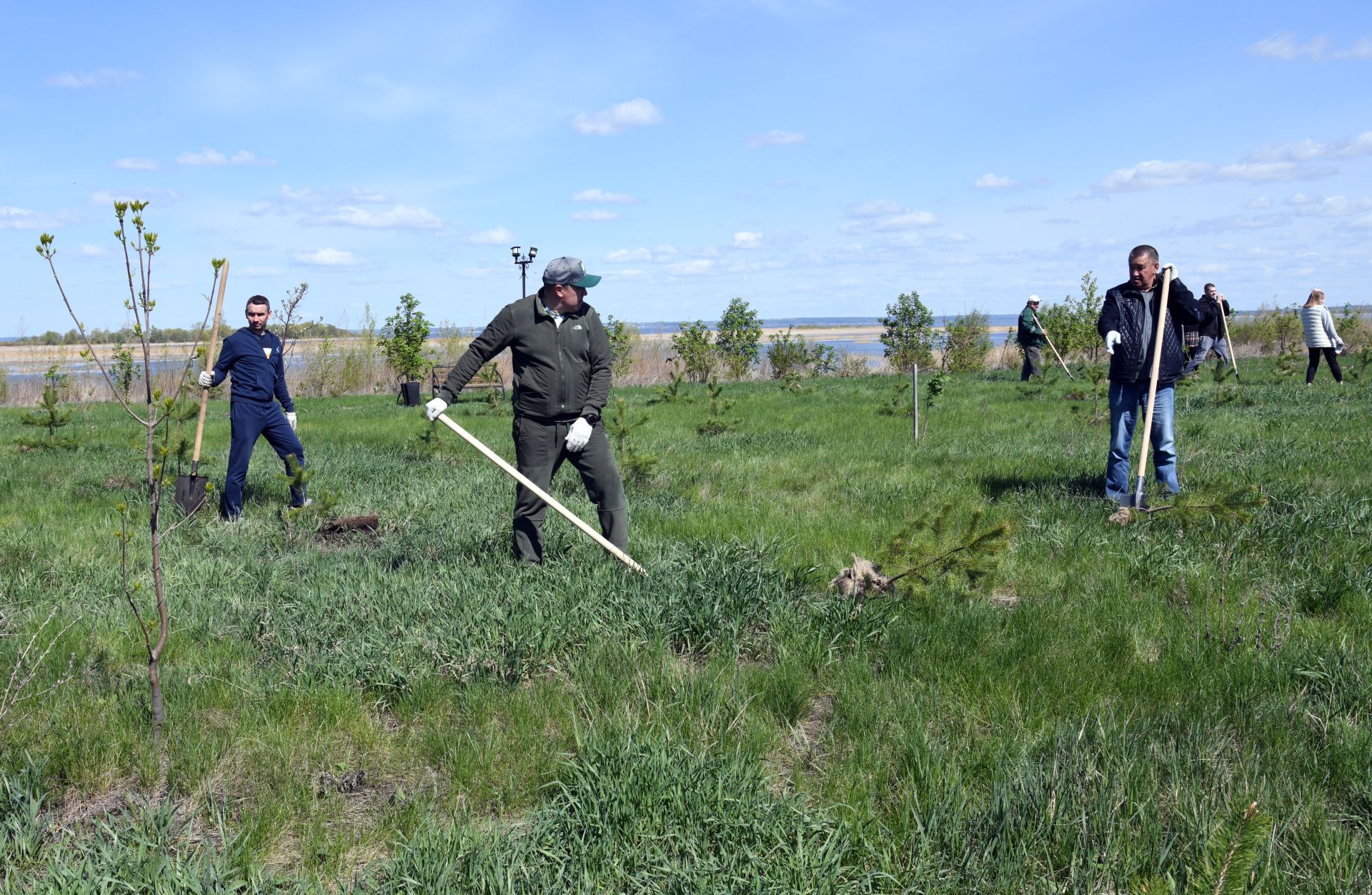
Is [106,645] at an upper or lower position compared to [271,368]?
lower

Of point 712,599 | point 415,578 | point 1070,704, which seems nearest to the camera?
point 1070,704

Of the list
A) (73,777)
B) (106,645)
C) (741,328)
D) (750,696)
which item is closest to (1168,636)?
(750,696)

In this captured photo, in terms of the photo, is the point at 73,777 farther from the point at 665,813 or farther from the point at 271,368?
the point at 271,368

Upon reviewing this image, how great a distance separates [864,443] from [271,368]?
6.61 meters

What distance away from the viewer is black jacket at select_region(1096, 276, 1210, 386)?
6.75 m

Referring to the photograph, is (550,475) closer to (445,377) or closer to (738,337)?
(445,377)

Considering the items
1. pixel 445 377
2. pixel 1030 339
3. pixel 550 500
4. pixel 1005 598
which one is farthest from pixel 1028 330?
pixel 550 500

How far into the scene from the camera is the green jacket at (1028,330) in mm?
18750

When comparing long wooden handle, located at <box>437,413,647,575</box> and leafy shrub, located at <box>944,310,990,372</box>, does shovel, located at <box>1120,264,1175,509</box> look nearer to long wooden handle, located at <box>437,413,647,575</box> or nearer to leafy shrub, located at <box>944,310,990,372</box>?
long wooden handle, located at <box>437,413,647,575</box>

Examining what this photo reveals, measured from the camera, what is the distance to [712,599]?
4.62 metres

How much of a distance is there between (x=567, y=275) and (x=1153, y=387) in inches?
170

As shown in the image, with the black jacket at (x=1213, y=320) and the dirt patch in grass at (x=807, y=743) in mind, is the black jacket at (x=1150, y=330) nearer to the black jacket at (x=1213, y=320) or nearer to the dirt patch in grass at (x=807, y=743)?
the black jacket at (x=1213, y=320)

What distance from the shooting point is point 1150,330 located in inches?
267

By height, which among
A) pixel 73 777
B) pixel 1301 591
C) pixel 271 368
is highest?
pixel 271 368
